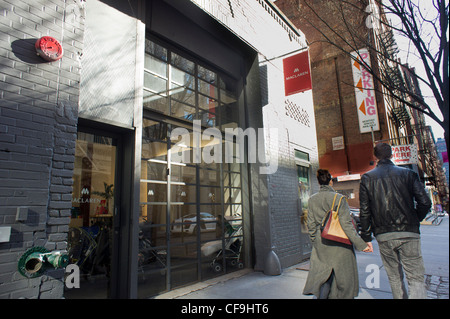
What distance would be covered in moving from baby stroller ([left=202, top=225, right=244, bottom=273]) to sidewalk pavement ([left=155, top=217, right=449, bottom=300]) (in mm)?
222

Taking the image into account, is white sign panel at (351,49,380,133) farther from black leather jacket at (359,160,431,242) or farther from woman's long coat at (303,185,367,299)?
woman's long coat at (303,185,367,299)

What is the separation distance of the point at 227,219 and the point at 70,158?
3.64 meters

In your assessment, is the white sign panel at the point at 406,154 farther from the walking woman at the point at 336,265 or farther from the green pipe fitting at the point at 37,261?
the green pipe fitting at the point at 37,261

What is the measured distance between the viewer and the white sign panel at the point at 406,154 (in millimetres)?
15312

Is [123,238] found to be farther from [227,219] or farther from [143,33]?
[143,33]

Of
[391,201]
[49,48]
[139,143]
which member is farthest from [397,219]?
[49,48]

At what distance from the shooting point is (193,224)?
5219mm

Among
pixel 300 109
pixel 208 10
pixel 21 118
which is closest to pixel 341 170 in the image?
pixel 300 109

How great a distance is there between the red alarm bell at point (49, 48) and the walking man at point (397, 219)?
391 centimetres

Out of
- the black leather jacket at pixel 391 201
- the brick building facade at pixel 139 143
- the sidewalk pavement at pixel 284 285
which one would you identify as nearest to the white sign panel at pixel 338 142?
the brick building facade at pixel 139 143

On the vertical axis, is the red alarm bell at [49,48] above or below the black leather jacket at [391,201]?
above

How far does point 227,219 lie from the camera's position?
6035 mm

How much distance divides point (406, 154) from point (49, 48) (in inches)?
684

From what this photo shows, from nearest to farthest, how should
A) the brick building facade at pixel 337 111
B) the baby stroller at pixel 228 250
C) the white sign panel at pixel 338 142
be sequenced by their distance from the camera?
the baby stroller at pixel 228 250, the brick building facade at pixel 337 111, the white sign panel at pixel 338 142
